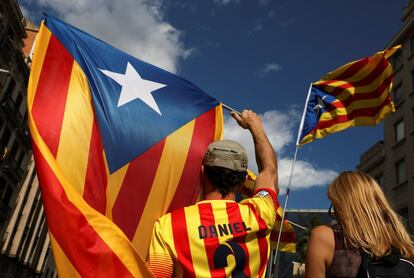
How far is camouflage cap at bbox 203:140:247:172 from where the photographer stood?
7.88 feet

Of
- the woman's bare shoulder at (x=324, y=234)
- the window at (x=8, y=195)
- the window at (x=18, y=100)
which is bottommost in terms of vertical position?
the woman's bare shoulder at (x=324, y=234)

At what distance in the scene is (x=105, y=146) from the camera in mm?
3018

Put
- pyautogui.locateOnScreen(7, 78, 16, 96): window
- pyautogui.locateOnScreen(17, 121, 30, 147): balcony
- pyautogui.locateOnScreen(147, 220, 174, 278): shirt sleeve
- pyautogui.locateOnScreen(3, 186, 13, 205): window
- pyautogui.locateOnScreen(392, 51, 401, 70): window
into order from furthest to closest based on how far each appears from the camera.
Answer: pyautogui.locateOnScreen(3, 186, 13, 205): window → pyautogui.locateOnScreen(17, 121, 30, 147): balcony → pyautogui.locateOnScreen(7, 78, 16, 96): window → pyautogui.locateOnScreen(392, 51, 401, 70): window → pyautogui.locateOnScreen(147, 220, 174, 278): shirt sleeve

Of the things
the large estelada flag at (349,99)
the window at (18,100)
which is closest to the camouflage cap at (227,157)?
the large estelada flag at (349,99)

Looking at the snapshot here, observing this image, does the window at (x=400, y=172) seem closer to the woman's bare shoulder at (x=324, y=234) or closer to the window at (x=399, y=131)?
the window at (x=399, y=131)

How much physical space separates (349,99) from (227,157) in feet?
24.0

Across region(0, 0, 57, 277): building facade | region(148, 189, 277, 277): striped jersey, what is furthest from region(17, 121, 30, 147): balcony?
region(148, 189, 277, 277): striped jersey

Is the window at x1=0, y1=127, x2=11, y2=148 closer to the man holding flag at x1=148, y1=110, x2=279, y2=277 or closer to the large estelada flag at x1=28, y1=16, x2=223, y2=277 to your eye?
the large estelada flag at x1=28, y1=16, x2=223, y2=277

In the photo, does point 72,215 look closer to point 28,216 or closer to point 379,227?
point 379,227

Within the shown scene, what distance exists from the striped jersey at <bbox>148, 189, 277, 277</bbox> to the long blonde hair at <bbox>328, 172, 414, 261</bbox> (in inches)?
17.3

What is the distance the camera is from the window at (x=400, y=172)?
22609 mm

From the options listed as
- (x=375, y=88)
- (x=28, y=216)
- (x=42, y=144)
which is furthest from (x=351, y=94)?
(x=28, y=216)

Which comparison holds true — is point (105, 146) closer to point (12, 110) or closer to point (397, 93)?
point (397, 93)

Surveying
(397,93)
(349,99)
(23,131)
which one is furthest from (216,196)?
(23,131)
